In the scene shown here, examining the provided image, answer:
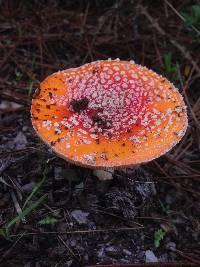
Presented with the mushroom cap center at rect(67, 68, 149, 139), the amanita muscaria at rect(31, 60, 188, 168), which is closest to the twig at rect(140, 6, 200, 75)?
the amanita muscaria at rect(31, 60, 188, 168)

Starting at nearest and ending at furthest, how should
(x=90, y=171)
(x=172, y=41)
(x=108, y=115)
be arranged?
(x=108, y=115), (x=90, y=171), (x=172, y=41)

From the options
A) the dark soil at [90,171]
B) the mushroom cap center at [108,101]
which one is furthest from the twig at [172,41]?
the mushroom cap center at [108,101]

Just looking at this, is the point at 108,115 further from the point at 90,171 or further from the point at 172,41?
the point at 172,41

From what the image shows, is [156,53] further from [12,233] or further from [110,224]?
[12,233]

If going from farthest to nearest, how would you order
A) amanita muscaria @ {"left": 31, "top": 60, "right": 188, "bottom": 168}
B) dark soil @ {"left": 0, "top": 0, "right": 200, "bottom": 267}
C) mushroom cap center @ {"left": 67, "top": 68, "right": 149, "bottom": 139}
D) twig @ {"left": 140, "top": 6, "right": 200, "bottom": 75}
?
1. twig @ {"left": 140, "top": 6, "right": 200, "bottom": 75}
2. dark soil @ {"left": 0, "top": 0, "right": 200, "bottom": 267}
3. mushroom cap center @ {"left": 67, "top": 68, "right": 149, "bottom": 139}
4. amanita muscaria @ {"left": 31, "top": 60, "right": 188, "bottom": 168}

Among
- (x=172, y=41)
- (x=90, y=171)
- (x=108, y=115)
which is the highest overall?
(x=108, y=115)

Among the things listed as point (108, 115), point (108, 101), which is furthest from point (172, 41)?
point (108, 115)

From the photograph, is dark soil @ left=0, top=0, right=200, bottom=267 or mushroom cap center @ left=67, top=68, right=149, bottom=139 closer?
mushroom cap center @ left=67, top=68, right=149, bottom=139

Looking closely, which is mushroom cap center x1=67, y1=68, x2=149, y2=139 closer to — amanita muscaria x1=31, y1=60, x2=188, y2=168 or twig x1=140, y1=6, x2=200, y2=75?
amanita muscaria x1=31, y1=60, x2=188, y2=168
